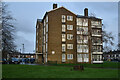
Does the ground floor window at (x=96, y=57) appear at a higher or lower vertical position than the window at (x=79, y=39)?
lower

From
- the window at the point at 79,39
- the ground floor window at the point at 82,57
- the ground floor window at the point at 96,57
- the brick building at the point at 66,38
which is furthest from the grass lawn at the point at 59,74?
the ground floor window at the point at 96,57

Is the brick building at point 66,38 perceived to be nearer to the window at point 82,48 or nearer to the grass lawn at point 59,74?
the window at point 82,48

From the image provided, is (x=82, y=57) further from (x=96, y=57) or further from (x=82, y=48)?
(x=96, y=57)

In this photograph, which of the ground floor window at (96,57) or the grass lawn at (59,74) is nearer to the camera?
the grass lawn at (59,74)

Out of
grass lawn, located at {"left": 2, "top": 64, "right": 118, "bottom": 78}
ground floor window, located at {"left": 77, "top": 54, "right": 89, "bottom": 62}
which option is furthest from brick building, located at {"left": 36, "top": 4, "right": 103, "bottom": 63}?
grass lawn, located at {"left": 2, "top": 64, "right": 118, "bottom": 78}

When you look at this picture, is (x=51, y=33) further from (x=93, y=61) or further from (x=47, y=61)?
(x=93, y=61)

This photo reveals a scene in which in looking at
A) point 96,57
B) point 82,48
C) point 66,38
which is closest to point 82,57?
point 82,48

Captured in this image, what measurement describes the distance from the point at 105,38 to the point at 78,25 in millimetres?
13343

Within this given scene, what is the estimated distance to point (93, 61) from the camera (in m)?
57.1

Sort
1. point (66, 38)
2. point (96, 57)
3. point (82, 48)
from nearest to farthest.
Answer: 1. point (66, 38)
2. point (82, 48)
3. point (96, 57)

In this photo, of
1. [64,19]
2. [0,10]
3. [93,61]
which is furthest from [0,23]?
[93,61]

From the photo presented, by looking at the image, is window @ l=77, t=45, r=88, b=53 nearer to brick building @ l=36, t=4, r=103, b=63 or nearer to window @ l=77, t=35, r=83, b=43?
brick building @ l=36, t=4, r=103, b=63

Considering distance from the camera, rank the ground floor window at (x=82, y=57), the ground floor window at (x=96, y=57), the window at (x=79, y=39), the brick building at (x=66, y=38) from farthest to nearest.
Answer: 1. the ground floor window at (x=96, y=57)
2. the ground floor window at (x=82, y=57)
3. the window at (x=79, y=39)
4. the brick building at (x=66, y=38)

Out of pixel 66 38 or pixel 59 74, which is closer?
pixel 59 74
